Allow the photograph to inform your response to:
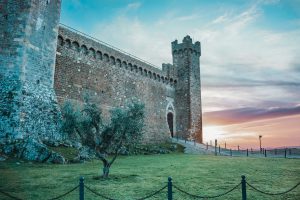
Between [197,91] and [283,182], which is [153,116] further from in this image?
[283,182]

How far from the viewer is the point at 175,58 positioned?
3400 centimetres

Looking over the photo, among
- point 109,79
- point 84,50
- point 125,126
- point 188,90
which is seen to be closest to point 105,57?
point 109,79

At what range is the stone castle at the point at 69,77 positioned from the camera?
607 inches

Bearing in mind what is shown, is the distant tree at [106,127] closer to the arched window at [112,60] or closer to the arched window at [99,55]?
the arched window at [99,55]

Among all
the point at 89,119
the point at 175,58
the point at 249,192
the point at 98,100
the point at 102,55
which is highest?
the point at 175,58

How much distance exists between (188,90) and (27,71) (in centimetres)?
2035

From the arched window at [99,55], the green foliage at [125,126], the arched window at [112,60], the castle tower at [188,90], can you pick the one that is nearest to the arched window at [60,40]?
the arched window at [99,55]

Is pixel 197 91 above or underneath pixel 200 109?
above

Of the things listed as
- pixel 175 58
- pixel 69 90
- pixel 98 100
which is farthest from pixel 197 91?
pixel 69 90

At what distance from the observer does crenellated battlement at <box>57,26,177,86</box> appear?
2058cm

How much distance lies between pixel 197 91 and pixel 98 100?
14889 mm

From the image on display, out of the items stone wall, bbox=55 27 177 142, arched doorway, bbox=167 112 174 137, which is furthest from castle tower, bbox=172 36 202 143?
stone wall, bbox=55 27 177 142

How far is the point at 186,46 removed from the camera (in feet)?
109

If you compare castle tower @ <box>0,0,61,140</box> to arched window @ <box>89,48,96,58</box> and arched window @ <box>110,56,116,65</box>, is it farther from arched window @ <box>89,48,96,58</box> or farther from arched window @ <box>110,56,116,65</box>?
arched window @ <box>110,56,116,65</box>
